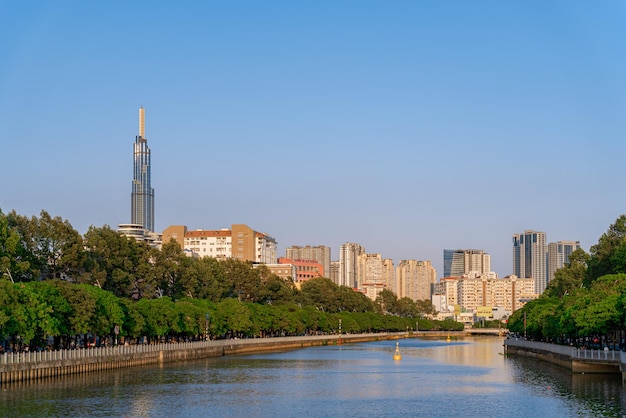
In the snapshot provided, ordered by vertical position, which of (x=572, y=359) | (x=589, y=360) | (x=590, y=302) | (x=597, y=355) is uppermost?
(x=590, y=302)

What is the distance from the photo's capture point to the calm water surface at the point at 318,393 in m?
61.3

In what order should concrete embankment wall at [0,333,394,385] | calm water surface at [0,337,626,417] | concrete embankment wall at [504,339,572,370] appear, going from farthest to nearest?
concrete embankment wall at [504,339,572,370] → concrete embankment wall at [0,333,394,385] → calm water surface at [0,337,626,417]

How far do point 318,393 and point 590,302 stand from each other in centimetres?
2963

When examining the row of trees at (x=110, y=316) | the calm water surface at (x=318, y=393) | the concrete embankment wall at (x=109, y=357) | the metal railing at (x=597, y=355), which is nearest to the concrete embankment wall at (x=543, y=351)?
the calm water surface at (x=318, y=393)

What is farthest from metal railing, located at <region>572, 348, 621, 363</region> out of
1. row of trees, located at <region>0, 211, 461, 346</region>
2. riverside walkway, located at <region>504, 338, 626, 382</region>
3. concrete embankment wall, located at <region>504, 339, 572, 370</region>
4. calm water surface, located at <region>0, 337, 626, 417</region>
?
row of trees, located at <region>0, 211, 461, 346</region>

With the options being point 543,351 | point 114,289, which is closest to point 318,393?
point 543,351

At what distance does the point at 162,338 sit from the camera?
115 meters

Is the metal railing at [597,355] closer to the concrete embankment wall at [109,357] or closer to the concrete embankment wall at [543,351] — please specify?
the concrete embankment wall at [543,351]

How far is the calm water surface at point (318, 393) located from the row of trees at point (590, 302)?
4935 mm

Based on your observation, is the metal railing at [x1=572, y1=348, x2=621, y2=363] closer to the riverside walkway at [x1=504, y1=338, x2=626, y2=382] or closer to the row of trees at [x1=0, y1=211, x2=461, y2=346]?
the riverside walkway at [x1=504, y1=338, x2=626, y2=382]

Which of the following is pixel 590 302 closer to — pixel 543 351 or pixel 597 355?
pixel 597 355

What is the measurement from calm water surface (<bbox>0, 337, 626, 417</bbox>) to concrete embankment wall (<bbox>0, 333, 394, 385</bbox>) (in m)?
1.50

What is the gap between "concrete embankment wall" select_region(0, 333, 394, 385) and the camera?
71.6 meters

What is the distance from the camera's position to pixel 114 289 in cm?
11738
